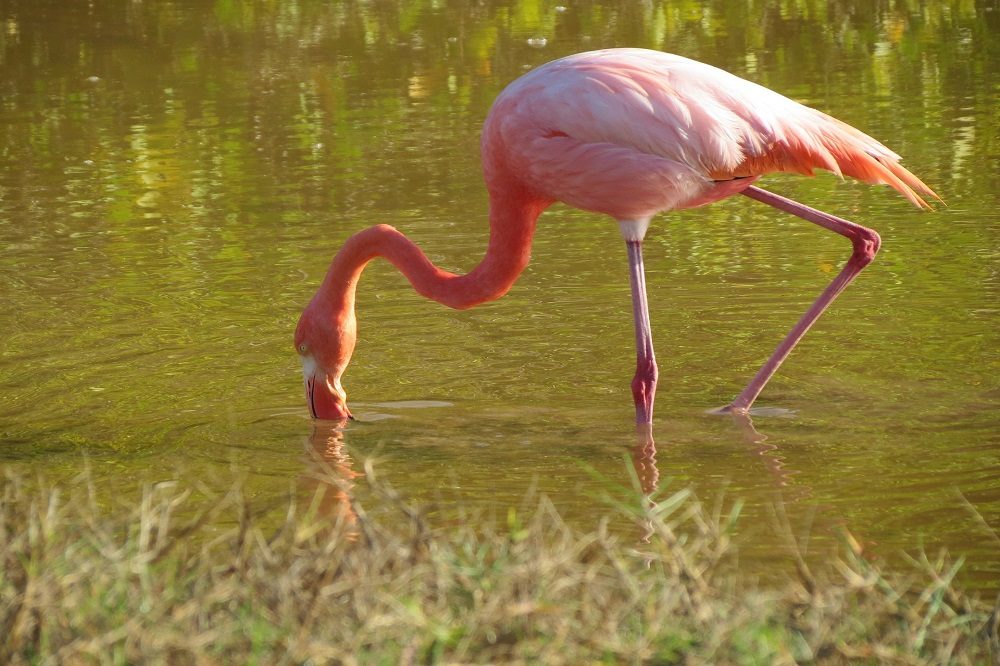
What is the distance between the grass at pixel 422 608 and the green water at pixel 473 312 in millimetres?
1025

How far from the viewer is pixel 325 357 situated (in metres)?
5.50

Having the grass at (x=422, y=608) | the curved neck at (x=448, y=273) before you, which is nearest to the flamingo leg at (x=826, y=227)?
the curved neck at (x=448, y=273)

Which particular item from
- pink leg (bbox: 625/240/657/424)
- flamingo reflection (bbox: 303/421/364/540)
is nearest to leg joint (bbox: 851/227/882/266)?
pink leg (bbox: 625/240/657/424)

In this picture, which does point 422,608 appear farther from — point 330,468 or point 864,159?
point 864,159

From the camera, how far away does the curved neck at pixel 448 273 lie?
5422 mm

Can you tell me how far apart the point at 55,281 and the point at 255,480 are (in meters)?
2.97

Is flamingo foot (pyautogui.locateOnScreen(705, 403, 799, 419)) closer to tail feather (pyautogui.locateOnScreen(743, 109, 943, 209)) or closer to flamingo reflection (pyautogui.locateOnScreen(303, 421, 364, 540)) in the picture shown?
tail feather (pyautogui.locateOnScreen(743, 109, 943, 209))

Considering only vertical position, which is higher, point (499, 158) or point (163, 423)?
point (499, 158)

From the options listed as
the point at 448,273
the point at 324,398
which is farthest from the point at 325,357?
the point at 448,273

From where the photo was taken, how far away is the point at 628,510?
285 centimetres

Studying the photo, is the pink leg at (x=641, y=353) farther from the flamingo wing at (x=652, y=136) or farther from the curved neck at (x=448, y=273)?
the curved neck at (x=448, y=273)

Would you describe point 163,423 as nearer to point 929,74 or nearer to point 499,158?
point 499,158

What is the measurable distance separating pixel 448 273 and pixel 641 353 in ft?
2.46

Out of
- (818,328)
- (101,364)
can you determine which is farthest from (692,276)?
(101,364)
